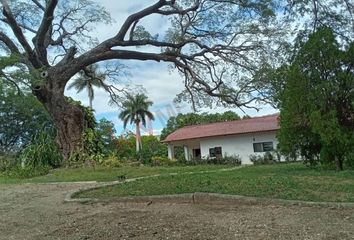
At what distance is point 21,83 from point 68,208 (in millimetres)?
3995

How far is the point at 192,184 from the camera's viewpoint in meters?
9.30

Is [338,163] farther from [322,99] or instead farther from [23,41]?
[23,41]

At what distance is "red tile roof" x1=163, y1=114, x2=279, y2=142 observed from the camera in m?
31.0

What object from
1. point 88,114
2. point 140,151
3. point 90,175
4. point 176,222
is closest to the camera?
point 176,222

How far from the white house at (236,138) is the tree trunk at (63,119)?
13.4 meters

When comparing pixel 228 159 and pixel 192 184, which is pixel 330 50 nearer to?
pixel 192 184

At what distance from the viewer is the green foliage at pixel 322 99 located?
10992 millimetres

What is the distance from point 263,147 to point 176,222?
85.2 ft

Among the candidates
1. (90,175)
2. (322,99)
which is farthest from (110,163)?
(322,99)

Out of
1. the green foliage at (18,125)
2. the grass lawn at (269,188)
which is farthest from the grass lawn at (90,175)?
the green foliage at (18,125)

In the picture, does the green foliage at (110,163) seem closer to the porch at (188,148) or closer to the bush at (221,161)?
the bush at (221,161)

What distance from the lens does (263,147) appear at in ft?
102

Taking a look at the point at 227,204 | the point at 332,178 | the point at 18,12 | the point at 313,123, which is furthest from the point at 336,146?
the point at 18,12

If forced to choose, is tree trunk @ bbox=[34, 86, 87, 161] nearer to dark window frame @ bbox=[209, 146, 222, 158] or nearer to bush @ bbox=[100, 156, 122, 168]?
bush @ bbox=[100, 156, 122, 168]
